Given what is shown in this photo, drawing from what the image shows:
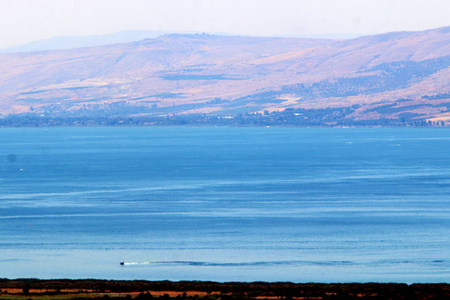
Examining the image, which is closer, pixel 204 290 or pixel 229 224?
pixel 204 290

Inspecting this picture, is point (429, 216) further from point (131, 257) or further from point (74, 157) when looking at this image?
point (74, 157)

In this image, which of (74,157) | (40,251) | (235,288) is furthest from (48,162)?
(235,288)

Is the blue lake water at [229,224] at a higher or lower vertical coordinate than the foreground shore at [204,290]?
higher

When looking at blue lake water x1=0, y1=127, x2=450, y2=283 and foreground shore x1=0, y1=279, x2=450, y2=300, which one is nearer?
foreground shore x1=0, y1=279, x2=450, y2=300

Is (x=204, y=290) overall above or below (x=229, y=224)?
below
